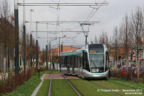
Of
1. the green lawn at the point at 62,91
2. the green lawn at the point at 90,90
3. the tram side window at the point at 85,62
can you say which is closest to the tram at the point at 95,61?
the tram side window at the point at 85,62

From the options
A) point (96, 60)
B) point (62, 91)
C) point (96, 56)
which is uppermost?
point (96, 56)

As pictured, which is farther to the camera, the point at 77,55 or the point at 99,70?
the point at 77,55

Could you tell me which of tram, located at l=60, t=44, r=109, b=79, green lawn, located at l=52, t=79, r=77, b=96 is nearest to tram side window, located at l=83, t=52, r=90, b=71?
tram, located at l=60, t=44, r=109, b=79

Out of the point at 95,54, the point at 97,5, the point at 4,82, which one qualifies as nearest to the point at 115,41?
the point at 95,54

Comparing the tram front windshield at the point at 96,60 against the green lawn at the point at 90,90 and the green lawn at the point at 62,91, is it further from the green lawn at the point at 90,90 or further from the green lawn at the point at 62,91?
the green lawn at the point at 90,90

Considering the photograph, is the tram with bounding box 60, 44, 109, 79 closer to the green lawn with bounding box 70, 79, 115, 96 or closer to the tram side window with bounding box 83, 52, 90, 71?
the tram side window with bounding box 83, 52, 90, 71

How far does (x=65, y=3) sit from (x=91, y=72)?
24.7 ft

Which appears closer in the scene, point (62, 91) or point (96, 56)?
point (62, 91)

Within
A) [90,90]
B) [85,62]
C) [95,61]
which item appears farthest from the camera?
[85,62]

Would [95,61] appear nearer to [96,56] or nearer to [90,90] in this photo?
[96,56]

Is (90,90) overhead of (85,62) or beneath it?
beneath

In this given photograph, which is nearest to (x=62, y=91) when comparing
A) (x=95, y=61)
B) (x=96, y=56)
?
(x=95, y=61)

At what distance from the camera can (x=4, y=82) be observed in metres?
15.8

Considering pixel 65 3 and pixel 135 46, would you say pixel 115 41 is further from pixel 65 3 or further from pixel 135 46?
pixel 65 3
